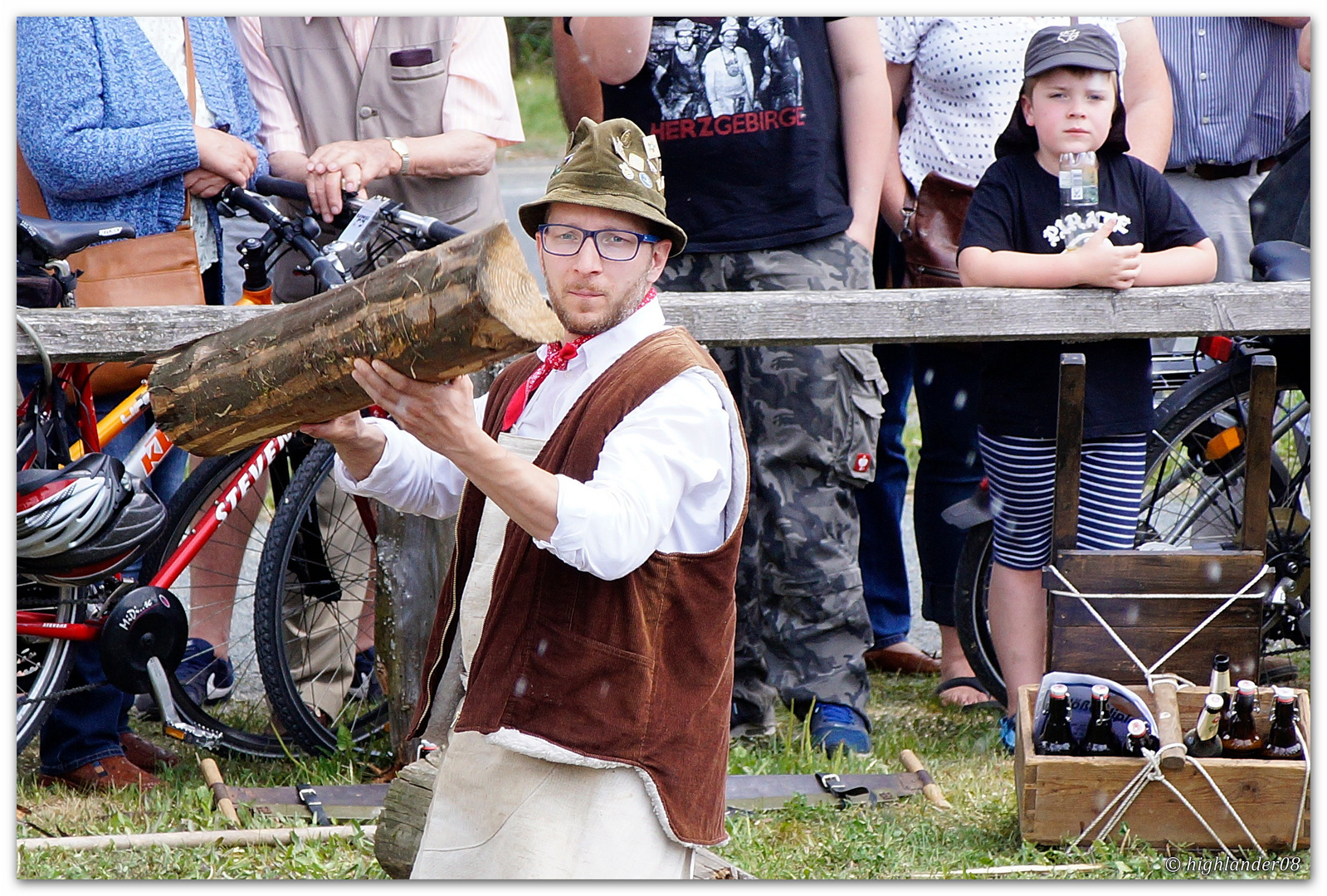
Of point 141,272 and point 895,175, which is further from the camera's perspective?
point 895,175

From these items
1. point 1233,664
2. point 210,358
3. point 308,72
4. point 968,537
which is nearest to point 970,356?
point 968,537

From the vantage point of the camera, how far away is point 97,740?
393 centimetres

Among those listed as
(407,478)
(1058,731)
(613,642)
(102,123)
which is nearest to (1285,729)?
(1058,731)

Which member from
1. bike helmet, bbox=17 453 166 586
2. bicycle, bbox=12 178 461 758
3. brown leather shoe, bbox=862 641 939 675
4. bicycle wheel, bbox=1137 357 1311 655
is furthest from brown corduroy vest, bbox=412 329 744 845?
brown leather shoe, bbox=862 641 939 675

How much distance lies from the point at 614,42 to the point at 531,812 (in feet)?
7.48

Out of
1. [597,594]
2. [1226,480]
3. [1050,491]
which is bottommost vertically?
[1226,480]

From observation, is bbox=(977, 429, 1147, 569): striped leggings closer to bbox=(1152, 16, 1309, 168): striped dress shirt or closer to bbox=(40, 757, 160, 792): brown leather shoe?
bbox=(1152, 16, 1309, 168): striped dress shirt

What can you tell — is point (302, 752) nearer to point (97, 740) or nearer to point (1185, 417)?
point (97, 740)

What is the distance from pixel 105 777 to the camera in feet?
12.7

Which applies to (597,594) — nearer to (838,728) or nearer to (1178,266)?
(838,728)

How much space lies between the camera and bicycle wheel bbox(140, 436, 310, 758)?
3961 millimetres

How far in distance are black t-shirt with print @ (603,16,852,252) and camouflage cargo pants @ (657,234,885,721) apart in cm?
8

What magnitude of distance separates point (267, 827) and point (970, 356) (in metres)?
2.60

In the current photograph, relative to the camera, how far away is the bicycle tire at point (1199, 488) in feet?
14.5
